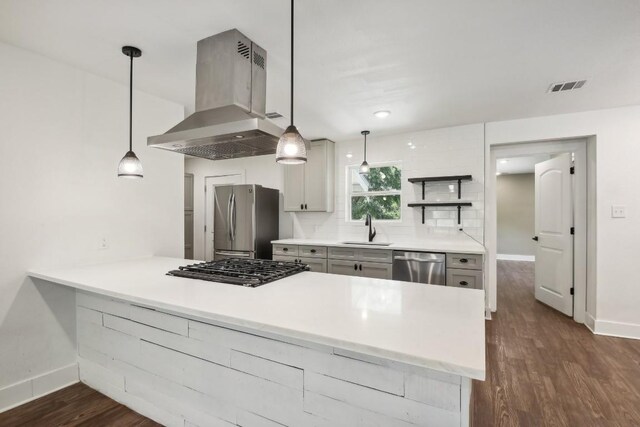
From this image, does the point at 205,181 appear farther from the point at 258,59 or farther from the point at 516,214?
the point at 516,214

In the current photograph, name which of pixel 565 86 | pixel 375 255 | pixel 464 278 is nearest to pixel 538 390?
pixel 464 278

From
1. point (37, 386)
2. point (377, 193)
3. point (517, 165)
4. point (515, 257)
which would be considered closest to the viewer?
point (37, 386)

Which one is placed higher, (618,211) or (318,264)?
(618,211)

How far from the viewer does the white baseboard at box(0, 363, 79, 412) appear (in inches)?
82.2

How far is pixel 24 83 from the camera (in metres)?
2.18

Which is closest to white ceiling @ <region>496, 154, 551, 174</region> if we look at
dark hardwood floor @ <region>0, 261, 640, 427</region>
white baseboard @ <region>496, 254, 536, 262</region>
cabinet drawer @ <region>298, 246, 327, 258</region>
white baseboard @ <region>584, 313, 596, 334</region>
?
white baseboard @ <region>496, 254, 536, 262</region>

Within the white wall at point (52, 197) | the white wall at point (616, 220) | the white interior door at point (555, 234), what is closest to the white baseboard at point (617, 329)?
the white wall at point (616, 220)

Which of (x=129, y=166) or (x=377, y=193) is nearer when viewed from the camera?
(x=129, y=166)

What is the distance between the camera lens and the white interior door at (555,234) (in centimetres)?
385

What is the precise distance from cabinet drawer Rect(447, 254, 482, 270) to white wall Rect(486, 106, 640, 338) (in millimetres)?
1375

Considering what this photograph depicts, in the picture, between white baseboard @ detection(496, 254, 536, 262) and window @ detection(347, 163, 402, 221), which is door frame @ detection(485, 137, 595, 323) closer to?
window @ detection(347, 163, 402, 221)

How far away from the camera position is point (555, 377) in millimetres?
2469

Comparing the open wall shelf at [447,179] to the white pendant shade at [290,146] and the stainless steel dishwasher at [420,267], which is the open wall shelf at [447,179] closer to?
the stainless steel dishwasher at [420,267]

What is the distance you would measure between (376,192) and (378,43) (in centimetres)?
271
